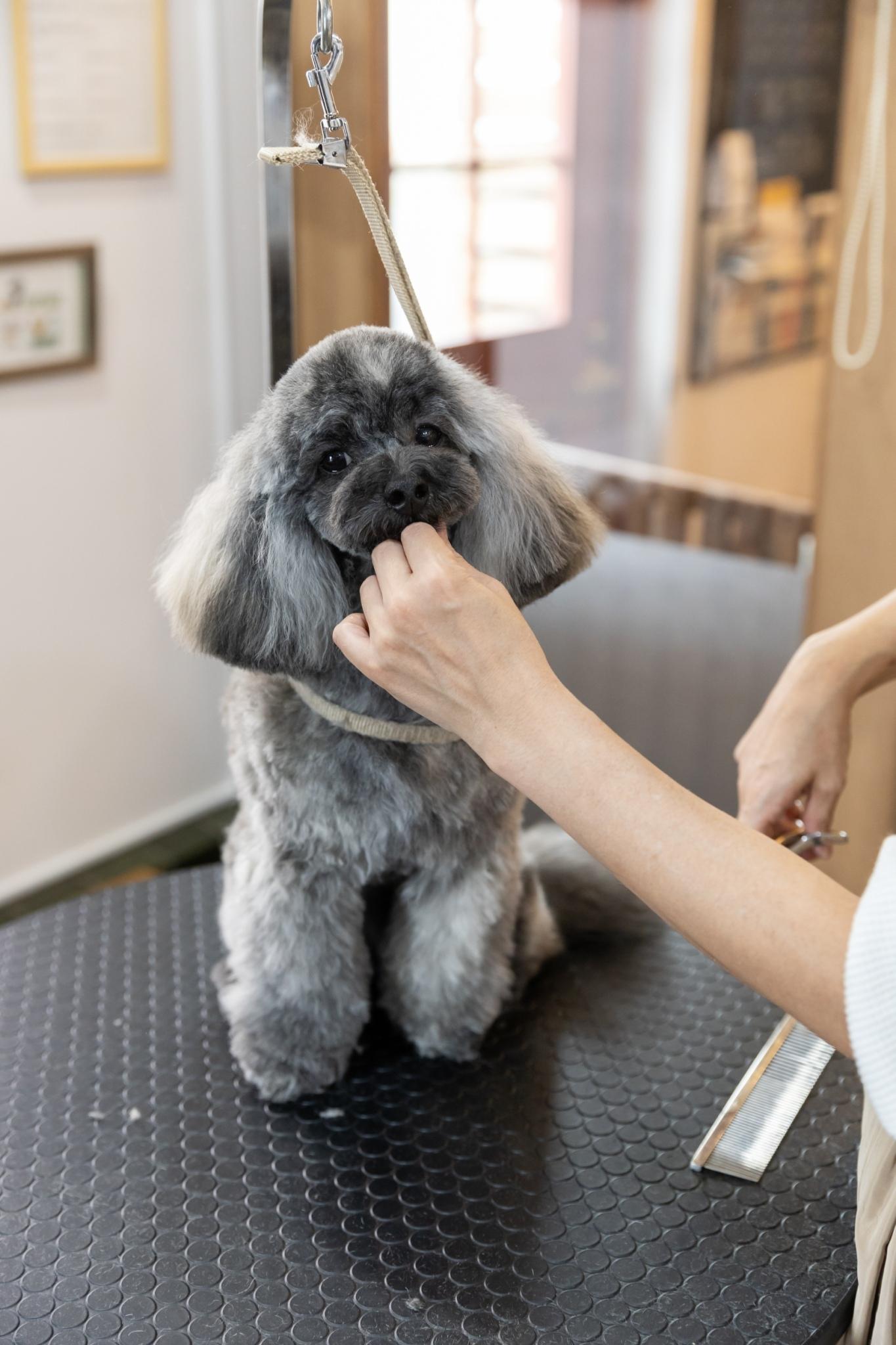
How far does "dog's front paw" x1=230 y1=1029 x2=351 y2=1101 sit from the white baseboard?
3.32ft

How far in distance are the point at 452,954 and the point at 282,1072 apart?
0.55 feet

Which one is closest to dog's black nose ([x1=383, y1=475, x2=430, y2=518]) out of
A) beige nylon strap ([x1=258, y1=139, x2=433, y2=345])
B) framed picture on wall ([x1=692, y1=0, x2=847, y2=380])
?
beige nylon strap ([x1=258, y1=139, x2=433, y2=345])

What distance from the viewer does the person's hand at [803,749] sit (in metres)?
Result: 1.00

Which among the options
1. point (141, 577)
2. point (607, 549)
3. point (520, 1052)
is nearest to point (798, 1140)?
point (520, 1052)

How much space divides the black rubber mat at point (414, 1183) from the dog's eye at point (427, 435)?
54cm

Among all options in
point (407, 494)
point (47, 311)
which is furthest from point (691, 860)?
point (47, 311)

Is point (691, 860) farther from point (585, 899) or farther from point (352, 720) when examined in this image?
point (585, 899)

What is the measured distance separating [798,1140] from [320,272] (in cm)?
102

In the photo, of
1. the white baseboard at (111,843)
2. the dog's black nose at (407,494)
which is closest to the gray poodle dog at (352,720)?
the dog's black nose at (407,494)

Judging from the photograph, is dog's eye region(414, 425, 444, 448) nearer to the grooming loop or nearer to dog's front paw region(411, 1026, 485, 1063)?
the grooming loop

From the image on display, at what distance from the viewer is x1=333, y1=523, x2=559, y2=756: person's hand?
73 cm

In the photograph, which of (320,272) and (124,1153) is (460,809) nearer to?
(124,1153)

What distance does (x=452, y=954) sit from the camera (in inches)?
40.0

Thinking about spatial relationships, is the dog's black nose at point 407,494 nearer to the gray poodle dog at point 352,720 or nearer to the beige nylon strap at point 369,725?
the gray poodle dog at point 352,720
